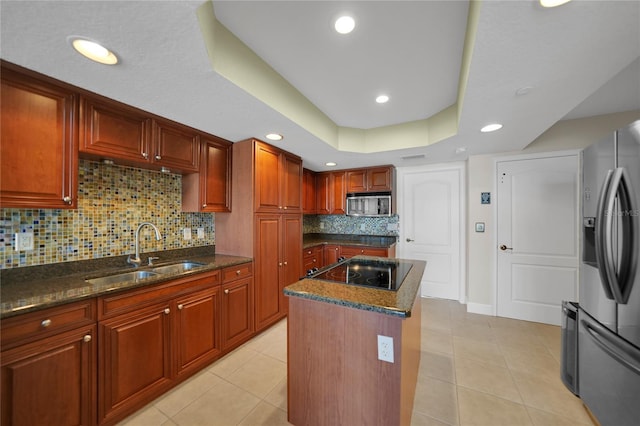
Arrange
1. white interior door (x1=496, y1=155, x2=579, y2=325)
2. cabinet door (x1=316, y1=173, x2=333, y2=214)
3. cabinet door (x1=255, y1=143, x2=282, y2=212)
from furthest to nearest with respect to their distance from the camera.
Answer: cabinet door (x1=316, y1=173, x2=333, y2=214) → white interior door (x1=496, y1=155, x2=579, y2=325) → cabinet door (x1=255, y1=143, x2=282, y2=212)

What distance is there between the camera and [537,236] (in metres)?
2.93

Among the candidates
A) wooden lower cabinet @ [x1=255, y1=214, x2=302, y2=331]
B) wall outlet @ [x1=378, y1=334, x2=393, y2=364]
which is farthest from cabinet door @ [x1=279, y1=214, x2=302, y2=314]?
wall outlet @ [x1=378, y1=334, x2=393, y2=364]

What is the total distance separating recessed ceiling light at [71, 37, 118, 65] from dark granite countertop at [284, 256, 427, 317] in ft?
5.23

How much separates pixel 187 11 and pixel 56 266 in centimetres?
195

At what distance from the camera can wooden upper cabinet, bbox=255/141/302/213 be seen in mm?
2622

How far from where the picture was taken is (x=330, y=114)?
2.66m

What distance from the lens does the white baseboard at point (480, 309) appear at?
10.4ft

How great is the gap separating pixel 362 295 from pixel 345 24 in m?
1.58

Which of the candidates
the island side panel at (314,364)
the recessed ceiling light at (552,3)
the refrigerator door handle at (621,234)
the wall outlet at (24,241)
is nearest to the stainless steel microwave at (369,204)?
the refrigerator door handle at (621,234)

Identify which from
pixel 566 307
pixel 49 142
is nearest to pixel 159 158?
pixel 49 142

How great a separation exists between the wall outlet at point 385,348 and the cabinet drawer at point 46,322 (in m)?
1.68

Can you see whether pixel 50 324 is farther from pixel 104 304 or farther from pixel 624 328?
pixel 624 328

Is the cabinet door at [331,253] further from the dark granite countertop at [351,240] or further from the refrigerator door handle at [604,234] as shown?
the refrigerator door handle at [604,234]

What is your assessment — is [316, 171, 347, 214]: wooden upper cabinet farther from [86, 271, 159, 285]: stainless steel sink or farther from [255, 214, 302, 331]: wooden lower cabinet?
[86, 271, 159, 285]: stainless steel sink
